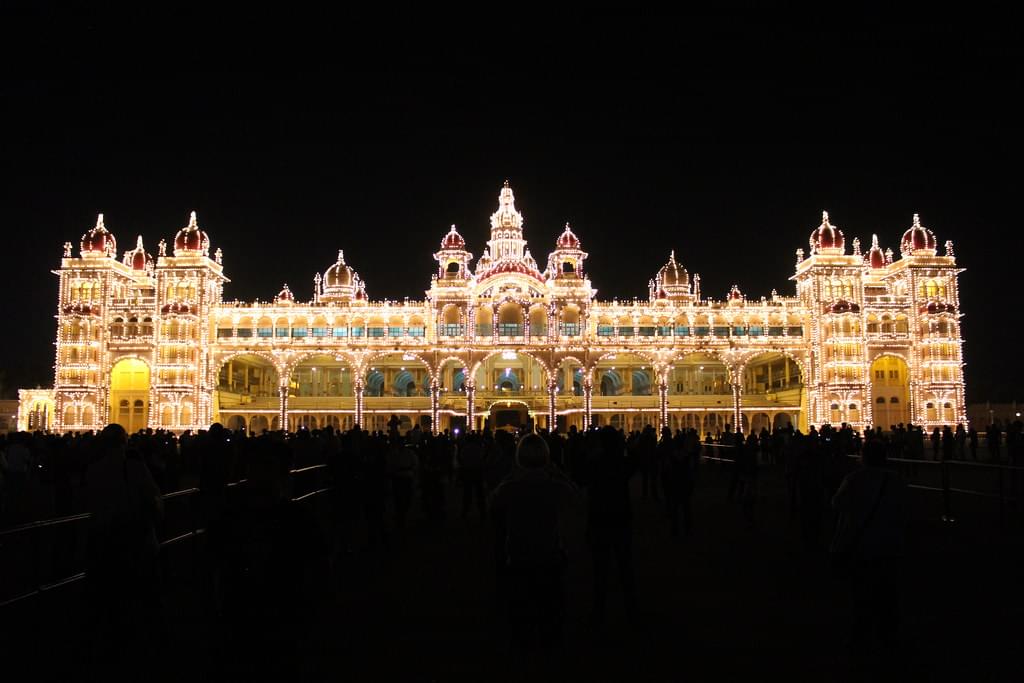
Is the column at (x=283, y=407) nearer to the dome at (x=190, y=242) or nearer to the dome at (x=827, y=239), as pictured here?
the dome at (x=190, y=242)

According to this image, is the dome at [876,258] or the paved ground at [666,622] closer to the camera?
the paved ground at [666,622]

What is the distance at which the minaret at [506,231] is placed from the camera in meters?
63.8

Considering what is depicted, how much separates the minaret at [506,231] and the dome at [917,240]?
83.0ft

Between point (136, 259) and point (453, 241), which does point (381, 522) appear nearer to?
point (453, 241)

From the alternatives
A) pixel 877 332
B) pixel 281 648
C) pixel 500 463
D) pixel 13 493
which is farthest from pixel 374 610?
pixel 877 332

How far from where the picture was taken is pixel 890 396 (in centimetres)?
5834

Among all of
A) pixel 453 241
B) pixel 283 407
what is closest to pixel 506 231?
pixel 453 241

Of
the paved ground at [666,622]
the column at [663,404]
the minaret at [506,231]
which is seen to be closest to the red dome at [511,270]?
the minaret at [506,231]

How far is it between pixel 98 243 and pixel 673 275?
1528 inches

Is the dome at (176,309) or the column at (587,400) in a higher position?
the dome at (176,309)

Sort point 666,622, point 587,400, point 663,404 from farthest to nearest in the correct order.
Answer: point 663,404, point 587,400, point 666,622

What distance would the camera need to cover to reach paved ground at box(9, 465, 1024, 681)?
7.07m

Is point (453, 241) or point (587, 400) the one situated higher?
point (453, 241)

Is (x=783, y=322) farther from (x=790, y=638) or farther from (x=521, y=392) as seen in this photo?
(x=790, y=638)
